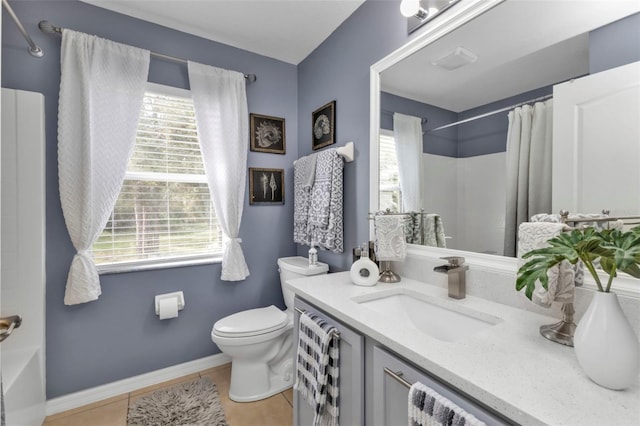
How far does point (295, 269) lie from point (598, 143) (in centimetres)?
172

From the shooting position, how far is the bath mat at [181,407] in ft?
5.53

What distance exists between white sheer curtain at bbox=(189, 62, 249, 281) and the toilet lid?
34 centimetres

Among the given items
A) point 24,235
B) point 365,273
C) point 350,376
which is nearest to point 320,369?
point 350,376

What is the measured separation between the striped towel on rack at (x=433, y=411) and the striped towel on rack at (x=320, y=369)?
0.40 meters

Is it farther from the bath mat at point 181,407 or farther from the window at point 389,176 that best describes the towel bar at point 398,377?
the bath mat at point 181,407

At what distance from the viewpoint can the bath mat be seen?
1687 millimetres

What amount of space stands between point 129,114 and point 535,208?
2.31 metres

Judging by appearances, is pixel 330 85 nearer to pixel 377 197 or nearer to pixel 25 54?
pixel 377 197

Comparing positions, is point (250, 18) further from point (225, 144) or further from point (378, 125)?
point (378, 125)

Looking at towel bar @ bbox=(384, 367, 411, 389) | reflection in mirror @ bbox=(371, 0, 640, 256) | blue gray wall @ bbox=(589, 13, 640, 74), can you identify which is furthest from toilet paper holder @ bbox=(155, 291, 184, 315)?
blue gray wall @ bbox=(589, 13, 640, 74)

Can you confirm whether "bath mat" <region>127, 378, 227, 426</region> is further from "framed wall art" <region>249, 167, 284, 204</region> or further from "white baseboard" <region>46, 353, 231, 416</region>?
"framed wall art" <region>249, 167, 284, 204</region>

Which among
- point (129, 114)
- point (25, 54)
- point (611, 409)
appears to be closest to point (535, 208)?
point (611, 409)

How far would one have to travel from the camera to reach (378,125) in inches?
67.4

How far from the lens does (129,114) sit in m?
1.92
